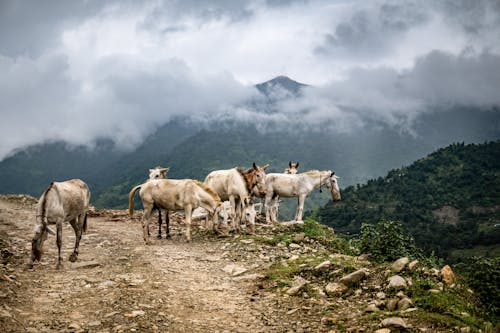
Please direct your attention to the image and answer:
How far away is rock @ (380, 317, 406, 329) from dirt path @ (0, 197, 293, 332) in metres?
1.78

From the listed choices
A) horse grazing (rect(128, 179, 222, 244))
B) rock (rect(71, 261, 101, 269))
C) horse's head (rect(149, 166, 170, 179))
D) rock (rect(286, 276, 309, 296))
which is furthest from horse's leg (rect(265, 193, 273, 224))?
rock (rect(286, 276, 309, 296))

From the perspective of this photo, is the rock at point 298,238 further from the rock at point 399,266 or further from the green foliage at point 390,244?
the rock at point 399,266

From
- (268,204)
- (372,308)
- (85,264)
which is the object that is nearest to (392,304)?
(372,308)

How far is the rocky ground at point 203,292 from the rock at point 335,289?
23 millimetres

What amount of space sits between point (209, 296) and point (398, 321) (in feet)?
14.4

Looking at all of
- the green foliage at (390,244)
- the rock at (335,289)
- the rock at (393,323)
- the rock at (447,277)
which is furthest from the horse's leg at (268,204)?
the rock at (393,323)

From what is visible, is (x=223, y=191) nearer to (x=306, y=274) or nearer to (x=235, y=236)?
(x=235, y=236)

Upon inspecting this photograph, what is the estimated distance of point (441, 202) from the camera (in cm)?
12194

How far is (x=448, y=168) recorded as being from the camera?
14062 cm

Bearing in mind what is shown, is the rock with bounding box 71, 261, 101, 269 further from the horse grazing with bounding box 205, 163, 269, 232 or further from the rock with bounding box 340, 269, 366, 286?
the rock with bounding box 340, 269, 366, 286

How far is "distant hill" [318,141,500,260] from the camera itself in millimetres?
99750

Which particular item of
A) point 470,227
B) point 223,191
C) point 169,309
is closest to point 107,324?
point 169,309

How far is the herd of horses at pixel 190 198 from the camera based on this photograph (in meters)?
11.5

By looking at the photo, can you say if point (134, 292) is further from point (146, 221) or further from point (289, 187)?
point (289, 187)
